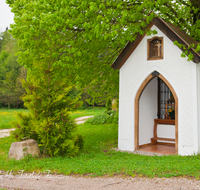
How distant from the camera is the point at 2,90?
1628 inches

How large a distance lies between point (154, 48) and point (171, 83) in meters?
1.64

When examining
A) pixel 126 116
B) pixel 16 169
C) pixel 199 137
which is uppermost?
pixel 126 116

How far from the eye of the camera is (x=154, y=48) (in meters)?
9.62

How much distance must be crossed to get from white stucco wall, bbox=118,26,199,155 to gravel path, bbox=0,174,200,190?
3.39m

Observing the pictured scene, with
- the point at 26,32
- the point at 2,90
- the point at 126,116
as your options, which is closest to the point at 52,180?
the point at 126,116

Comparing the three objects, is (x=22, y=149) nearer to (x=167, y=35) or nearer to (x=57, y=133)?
(x=57, y=133)

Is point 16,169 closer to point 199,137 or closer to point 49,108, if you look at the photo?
point 49,108

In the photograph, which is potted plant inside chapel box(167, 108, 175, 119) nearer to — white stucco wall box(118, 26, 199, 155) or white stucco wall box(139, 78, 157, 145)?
white stucco wall box(139, 78, 157, 145)

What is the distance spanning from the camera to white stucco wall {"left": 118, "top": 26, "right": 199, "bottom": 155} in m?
8.59

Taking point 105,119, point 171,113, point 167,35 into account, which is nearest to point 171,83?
point 167,35

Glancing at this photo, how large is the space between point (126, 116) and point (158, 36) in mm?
3465

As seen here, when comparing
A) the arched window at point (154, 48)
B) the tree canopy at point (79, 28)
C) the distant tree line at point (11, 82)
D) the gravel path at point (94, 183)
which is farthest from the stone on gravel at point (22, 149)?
the distant tree line at point (11, 82)

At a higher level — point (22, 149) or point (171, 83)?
point (171, 83)

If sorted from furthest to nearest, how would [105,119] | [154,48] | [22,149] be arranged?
[105,119], [154,48], [22,149]
